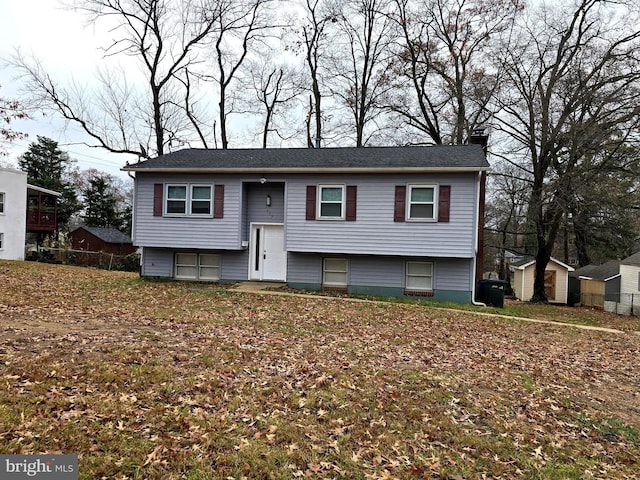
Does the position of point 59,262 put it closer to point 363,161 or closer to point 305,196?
point 305,196

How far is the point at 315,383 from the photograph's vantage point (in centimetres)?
568

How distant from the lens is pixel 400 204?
584 inches

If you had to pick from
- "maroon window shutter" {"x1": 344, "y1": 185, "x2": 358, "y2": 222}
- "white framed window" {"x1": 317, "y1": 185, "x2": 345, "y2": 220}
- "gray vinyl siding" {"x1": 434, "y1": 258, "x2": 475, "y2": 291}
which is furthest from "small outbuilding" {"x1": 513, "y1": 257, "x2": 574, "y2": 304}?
"white framed window" {"x1": 317, "y1": 185, "x2": 345, "y2": 220}

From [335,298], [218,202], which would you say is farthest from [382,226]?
[218,202]

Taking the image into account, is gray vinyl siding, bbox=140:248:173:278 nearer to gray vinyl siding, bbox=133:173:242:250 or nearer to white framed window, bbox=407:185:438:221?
gray vinyl siding, bbox=133:173:242:250

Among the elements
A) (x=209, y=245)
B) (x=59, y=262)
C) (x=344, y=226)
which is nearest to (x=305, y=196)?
(x=344, y=226)

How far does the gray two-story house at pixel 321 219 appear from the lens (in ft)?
47.9

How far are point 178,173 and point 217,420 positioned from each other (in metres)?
13.3

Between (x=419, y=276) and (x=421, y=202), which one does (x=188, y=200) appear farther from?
(x=419, y=276)

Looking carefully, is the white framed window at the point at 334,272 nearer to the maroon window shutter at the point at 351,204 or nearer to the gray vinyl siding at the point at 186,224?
the maroon window shutter at the point at 351,204

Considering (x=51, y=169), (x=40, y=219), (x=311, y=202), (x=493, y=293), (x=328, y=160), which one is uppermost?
(x=51, y=169)

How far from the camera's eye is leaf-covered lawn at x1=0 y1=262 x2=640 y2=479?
379 cm

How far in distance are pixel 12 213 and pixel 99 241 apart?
7.94 meters

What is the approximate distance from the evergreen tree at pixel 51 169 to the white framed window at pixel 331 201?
3238 cm
